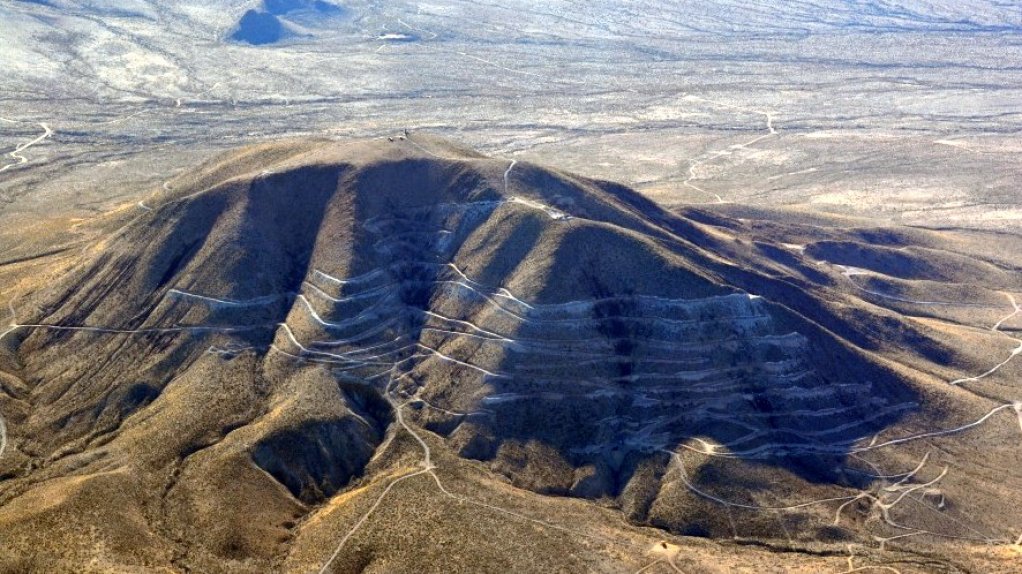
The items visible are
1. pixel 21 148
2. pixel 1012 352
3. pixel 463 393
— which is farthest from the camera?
pixel 21 148

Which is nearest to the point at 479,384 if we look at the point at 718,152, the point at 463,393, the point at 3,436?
the point at 463,393

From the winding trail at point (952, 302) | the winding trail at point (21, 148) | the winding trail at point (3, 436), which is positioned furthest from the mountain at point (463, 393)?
the winding trail at point (21, 148)

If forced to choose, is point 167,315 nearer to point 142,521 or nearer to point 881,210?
point 142,521

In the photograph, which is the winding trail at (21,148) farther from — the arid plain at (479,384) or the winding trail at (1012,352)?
the winding trail at (1012,352)

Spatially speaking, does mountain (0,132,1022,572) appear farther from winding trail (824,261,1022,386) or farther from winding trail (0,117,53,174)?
winding trail (0,117,53,174)

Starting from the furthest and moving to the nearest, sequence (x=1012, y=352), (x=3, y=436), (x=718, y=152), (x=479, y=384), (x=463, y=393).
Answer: (x=718, y=152) < (x=1012, y=352) < (x=479, y=384) < (x=463, y=393) < (x=3, y=436)

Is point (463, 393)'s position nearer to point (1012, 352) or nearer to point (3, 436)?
point (3, 436)

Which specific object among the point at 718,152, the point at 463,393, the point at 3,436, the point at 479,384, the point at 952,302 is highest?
the point at 718,152

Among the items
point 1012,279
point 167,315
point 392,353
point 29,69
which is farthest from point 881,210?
point 29,69
